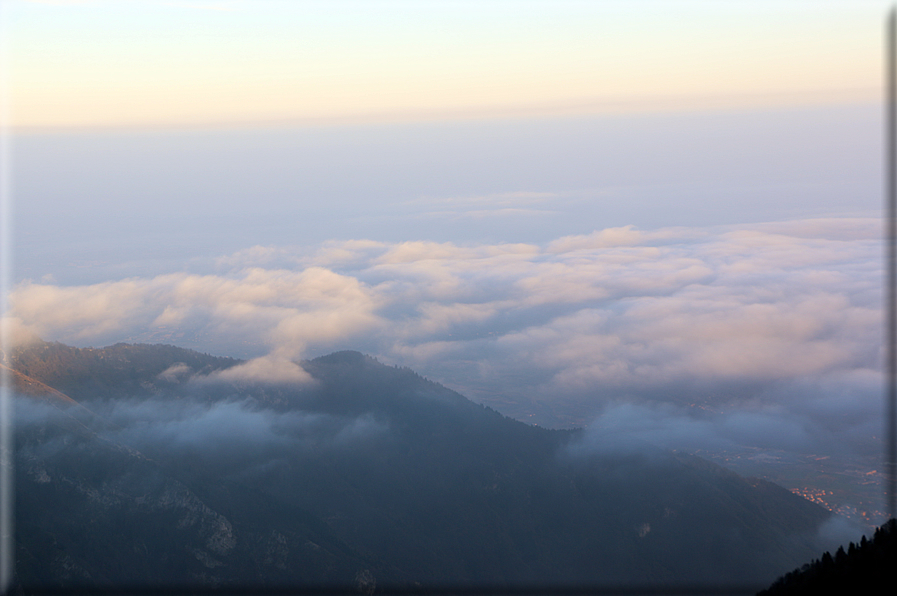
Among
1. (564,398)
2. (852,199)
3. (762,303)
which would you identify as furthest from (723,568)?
(852,199)

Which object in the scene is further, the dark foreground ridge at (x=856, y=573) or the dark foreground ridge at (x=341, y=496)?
the dark foreground ridge at (x=341, y=496)

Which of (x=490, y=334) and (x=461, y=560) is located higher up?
(x=490, y=334)

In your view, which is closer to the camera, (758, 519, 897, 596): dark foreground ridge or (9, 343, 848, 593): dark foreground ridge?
(758, 519, 897, 596): dark foreground ridge

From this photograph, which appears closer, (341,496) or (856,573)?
(856,573)

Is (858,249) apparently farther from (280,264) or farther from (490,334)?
(280,264)

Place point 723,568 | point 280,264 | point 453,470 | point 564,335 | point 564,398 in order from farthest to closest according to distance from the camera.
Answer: point 280,264 < point 564,335 < point 564,398 < point 453,470 < point 723,568

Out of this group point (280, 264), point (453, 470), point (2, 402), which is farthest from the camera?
point (280, 264)

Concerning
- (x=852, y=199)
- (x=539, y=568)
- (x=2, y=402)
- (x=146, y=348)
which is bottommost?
(x=539, y=568)

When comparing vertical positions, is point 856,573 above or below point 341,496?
above
